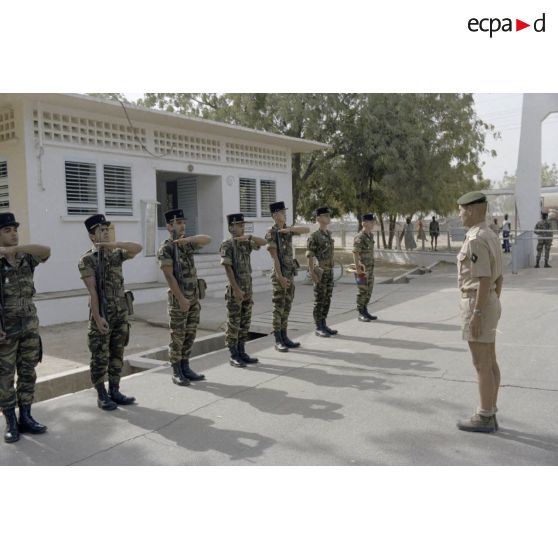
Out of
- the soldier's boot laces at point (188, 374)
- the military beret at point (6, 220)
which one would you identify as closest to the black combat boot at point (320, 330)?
the soldier's boot laces at point (188, 374)

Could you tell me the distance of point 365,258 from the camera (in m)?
9.32

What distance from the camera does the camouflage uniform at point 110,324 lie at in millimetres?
5164

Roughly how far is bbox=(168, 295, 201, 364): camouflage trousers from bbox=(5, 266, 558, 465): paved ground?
366 millimetres

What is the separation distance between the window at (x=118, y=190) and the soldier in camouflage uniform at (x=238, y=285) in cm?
612

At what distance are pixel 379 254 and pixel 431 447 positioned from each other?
70.1 feet

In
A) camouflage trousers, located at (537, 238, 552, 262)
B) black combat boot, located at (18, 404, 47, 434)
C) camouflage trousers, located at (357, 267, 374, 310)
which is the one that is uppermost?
camouflage trousers, located at (537, 238, 552, 262)

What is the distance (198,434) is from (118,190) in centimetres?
872

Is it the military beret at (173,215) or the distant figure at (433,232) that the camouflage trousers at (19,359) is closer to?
the military beret at (173,215)

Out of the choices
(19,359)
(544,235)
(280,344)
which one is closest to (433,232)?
(544,235)

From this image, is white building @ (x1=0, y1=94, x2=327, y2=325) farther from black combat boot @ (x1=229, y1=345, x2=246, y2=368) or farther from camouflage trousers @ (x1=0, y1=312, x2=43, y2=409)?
camouflage trousers @ (x1=0, y1=312, x2=43, y2=409)

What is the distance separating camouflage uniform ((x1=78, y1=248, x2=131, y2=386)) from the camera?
516 cm

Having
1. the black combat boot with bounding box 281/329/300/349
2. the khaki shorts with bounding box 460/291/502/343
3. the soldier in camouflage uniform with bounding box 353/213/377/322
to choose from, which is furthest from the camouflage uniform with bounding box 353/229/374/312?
the khaki shorts with bounding box 460/291/502/343

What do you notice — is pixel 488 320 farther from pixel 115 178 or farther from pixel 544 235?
pixel 544 235

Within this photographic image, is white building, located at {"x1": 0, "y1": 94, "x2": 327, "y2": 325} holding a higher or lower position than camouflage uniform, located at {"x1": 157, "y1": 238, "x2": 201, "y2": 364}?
higher
